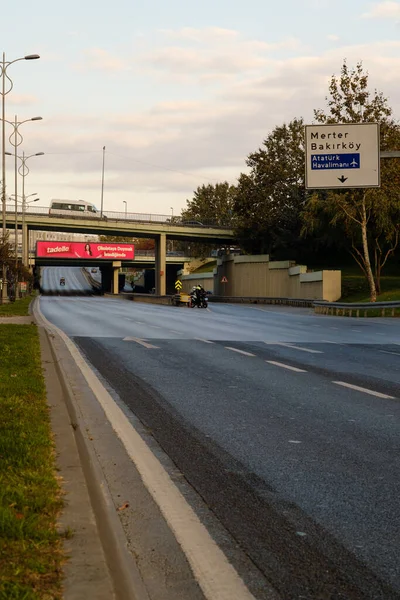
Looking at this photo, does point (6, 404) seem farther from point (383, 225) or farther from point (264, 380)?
point (383, 225)

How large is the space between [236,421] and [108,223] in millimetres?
86402

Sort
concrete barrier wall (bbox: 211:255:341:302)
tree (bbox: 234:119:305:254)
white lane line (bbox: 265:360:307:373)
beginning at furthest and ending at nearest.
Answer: tree (bbox: 234:119:305:254)
concrete barrier wall (bbox: 211:255:341:302)
white lane line (bbox: 265:360:307:373)

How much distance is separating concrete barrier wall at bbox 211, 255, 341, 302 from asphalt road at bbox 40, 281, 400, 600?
4581 centimetres

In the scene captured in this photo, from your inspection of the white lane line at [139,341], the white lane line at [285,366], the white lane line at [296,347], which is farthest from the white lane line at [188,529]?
the white lane line at [139,341]

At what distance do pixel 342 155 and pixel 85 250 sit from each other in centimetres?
9008

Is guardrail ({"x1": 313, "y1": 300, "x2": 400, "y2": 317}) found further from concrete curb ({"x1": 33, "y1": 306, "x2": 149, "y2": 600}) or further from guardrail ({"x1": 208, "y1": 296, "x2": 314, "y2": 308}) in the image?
concrete curb ({"x1": 33, "y1": 306, "x2": 149, "y2": 600})

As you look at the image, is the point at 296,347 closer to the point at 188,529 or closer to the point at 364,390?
the point at 364,390

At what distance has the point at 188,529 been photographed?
4.87 metres

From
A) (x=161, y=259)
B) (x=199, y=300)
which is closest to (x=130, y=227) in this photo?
(x=161, y=259)

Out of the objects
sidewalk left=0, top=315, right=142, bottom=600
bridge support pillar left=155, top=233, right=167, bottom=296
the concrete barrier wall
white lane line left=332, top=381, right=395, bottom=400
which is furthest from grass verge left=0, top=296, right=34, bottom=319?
bridge support pillar left=155, top=233, right=167, bottom=296

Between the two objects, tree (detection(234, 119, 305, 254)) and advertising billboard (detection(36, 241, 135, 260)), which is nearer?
tree (detection(234, 119, 305, 254))

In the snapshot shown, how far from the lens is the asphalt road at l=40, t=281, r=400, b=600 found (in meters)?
4.41

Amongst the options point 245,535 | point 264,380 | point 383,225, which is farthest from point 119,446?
point 383,225

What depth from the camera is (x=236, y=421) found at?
8906 millimetres
